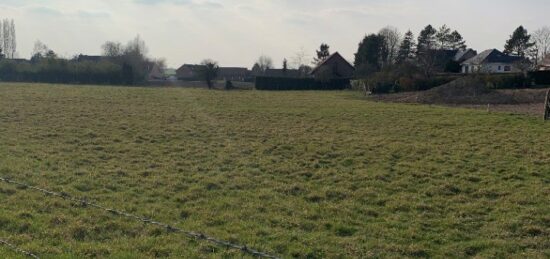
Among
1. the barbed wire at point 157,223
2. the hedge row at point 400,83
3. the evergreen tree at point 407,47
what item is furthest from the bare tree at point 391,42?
the barbed wire at point 157,223

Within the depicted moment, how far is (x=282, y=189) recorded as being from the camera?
30.2 ft

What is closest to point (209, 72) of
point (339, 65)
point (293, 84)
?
point (293, 84)

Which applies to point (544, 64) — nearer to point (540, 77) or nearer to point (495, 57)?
point (495, 57)

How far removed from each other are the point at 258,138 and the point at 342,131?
→ 153 inches

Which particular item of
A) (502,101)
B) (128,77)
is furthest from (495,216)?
(128,77)

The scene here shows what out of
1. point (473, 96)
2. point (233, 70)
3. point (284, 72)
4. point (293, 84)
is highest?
point (233, 70)

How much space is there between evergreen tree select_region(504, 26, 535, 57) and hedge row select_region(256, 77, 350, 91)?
35.3m

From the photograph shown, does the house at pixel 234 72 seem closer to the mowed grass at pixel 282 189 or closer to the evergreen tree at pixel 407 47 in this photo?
the evergreen tree at pixel 407 47

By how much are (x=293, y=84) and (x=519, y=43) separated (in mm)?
43002

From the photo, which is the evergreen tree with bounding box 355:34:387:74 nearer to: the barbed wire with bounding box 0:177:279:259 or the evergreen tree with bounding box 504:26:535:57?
the evergreen tree with bounding box 504:26:535:57

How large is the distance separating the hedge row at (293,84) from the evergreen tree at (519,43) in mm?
35306

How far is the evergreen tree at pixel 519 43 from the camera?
257ft

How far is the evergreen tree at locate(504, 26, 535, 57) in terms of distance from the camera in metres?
78.2

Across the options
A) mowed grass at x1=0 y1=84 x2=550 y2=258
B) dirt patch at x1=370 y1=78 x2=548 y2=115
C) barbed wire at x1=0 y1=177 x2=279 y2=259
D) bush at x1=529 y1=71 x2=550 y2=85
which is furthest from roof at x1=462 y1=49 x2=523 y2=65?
barbed wire at x1=0 y1=177 x2=279 y2=259
